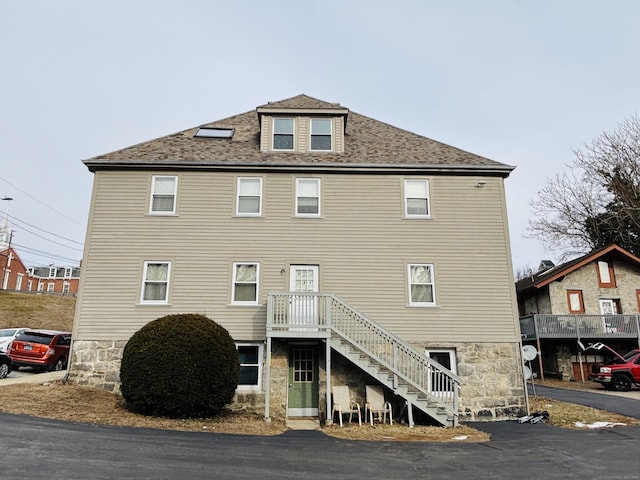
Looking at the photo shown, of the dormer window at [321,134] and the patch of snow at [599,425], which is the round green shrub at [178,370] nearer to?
the dormer window at [321,134]

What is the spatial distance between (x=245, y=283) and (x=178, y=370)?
3.77 m

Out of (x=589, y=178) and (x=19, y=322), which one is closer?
(x=589, y=178)

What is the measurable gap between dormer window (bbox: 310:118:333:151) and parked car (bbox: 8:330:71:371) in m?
12.7

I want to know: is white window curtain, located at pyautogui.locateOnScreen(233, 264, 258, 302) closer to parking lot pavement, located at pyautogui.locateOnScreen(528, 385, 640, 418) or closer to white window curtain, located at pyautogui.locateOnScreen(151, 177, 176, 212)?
white window curtain, located at pyautogui.locateOnScreen(151, 177, 176, 212)

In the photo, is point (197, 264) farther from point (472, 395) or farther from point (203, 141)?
point (472, 395)

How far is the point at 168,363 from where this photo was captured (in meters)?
10.4

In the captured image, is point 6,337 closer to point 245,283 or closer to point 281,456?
point 245,283

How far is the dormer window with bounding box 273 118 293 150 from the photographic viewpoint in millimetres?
15343

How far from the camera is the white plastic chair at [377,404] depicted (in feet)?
39.4

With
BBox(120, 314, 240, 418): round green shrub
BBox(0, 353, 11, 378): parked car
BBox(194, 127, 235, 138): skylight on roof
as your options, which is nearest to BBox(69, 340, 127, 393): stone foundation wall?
BBox(120, 314, 240, 418): round green shrub

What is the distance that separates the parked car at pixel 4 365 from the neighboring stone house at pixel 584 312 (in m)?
22.2

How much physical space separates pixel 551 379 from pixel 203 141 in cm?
2106

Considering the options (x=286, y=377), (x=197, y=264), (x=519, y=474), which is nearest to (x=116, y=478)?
(x=519, y=474)

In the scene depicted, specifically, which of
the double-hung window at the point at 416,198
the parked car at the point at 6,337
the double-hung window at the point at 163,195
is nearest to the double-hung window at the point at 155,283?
the double-hung window at the point at 163,195
